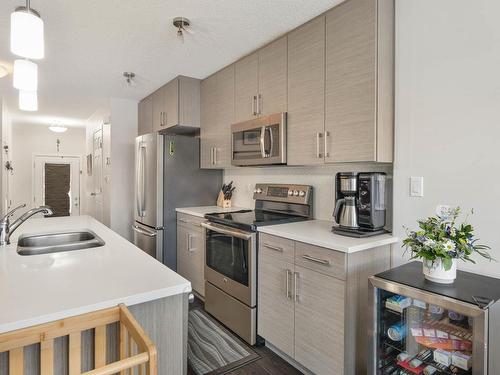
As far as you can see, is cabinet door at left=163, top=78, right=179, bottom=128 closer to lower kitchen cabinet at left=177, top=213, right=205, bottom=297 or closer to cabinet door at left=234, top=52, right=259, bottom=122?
cabinet door at left=234, top=52, right=259, bottom=122

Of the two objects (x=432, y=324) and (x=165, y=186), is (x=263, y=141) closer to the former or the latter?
(x=165, y=186)

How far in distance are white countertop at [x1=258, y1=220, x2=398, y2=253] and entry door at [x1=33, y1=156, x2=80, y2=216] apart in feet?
20.6

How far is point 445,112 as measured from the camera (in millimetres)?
1684

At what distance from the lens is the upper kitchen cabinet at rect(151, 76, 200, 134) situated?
11.2 ft

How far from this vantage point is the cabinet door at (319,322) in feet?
5.50

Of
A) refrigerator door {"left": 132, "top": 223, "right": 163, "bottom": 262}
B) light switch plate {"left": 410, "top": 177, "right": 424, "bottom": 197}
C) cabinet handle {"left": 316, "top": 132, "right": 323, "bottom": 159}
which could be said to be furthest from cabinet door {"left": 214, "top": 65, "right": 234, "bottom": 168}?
light switch plate {"left": 410, "top": 177, "right": 424, "bottom": 197}

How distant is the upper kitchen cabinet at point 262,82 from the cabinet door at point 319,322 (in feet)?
4.36

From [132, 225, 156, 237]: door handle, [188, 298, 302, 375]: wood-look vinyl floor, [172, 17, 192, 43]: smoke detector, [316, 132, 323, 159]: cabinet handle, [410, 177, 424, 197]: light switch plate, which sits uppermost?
[172, 17, 192, 43]: smoke detector

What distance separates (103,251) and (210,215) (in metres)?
1.15

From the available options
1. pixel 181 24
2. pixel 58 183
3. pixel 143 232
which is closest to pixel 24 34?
pixel 181 24

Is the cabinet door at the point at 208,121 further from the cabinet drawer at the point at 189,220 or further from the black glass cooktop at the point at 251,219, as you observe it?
the black glass cooktop at the point at 251,219

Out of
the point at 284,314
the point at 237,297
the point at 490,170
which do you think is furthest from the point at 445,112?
the point at 237,297

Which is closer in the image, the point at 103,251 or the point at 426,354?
the point at 426,354

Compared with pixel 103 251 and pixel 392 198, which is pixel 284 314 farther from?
pixel 103 251
